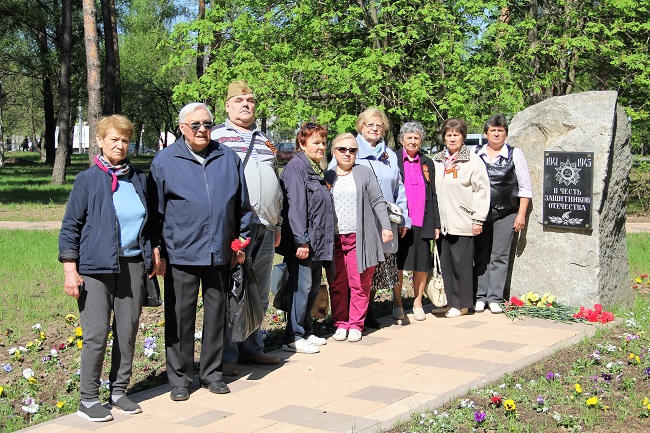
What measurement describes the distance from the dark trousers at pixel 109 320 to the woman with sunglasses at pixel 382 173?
2602 mm

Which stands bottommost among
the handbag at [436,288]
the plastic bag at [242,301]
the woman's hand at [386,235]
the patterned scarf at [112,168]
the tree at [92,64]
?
the handbag at [436,288]

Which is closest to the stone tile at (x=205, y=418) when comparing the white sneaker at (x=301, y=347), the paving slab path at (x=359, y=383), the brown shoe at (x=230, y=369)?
the paving slab path at (x=359, y=383)

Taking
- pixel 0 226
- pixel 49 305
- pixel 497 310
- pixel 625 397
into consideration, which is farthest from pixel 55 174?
pixel 625 397

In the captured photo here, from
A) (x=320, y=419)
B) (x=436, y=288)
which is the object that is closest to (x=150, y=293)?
(x=320, y=419)

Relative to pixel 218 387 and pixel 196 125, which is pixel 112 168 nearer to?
pixel 196 125

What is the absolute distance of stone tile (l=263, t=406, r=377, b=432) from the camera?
471 centimetres

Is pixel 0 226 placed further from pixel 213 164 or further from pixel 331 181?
pixel 213 164

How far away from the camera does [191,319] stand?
5520mm

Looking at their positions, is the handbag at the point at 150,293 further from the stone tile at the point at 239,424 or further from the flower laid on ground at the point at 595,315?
the flower laid on ground at the point at 595,315

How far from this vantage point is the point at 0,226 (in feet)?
48.9

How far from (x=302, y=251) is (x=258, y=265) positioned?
0.57 meters

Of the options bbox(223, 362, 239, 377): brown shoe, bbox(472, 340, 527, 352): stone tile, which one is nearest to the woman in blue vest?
bbox(472, 340, 527, 352): stone tile

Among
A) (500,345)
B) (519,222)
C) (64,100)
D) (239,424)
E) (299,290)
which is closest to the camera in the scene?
(239,424)

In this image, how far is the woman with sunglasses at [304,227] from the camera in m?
6.60
